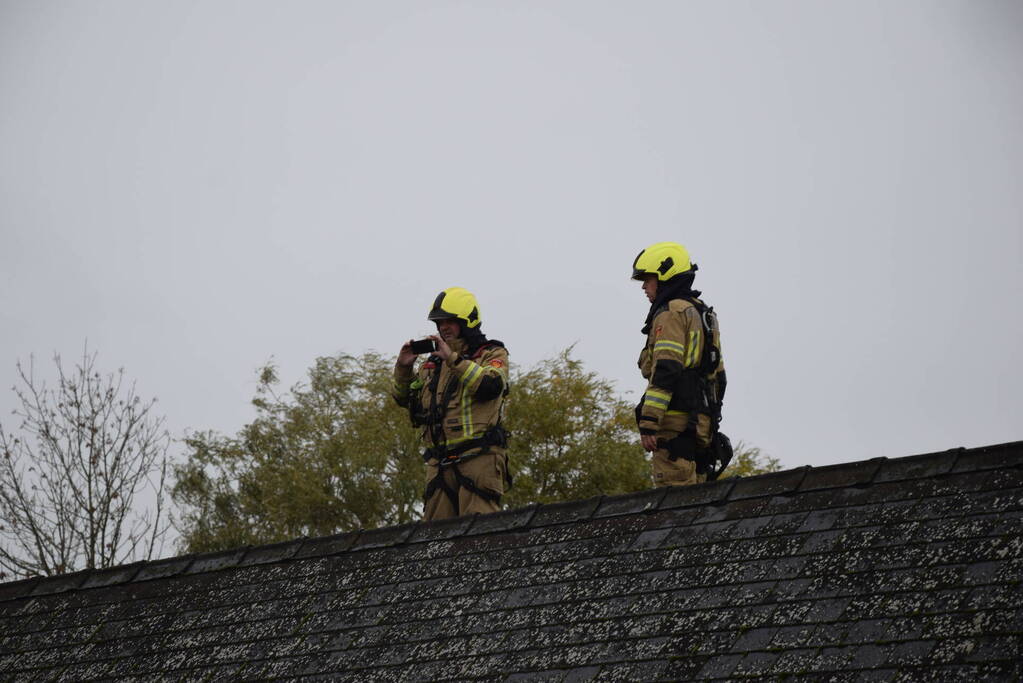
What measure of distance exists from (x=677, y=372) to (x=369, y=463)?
2150cm

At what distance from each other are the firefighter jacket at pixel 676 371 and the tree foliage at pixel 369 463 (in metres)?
19.5

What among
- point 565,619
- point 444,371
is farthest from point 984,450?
point 444,371

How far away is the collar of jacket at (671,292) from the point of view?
29.0ft

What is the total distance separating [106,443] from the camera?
79.6 ft

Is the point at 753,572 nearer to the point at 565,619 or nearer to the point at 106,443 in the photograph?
the point at 565,619

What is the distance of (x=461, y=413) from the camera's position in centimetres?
944

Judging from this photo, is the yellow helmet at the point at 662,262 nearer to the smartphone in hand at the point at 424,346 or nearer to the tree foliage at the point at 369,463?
the smartphone in hand at the point at 424,346

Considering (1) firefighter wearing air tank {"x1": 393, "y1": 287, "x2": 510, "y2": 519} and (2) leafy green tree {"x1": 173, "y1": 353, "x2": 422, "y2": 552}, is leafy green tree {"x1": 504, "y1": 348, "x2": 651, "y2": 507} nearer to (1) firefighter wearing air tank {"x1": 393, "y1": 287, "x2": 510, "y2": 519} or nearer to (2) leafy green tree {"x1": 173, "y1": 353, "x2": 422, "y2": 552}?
(2) leafy green tree {"x1": 173, "y1": 353, "x2": 422, "y2": 552}

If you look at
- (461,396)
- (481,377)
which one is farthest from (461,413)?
(481,377)

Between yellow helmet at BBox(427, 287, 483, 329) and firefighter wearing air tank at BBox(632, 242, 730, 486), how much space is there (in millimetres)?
1289

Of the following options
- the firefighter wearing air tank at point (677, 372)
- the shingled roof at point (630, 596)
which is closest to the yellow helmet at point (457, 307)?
the firefighter wearing air tank at point (677, 372)

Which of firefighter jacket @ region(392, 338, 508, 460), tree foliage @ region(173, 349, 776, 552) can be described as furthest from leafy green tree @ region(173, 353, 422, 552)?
firefighter jacket @ region(392, 338, 508, 460)

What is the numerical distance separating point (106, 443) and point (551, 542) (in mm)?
19065

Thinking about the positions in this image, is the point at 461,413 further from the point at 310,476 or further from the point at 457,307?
the point at 310,476
